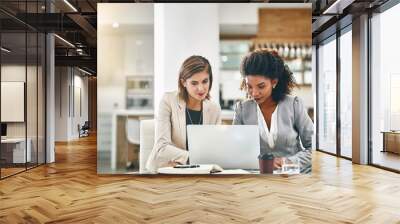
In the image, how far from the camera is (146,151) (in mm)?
6238

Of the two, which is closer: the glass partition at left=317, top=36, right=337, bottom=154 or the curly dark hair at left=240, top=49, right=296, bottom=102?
the curly dark hair at left=240, top=49, right=296, bottom=102

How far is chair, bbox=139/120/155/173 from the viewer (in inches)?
245

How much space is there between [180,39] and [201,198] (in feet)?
8.38

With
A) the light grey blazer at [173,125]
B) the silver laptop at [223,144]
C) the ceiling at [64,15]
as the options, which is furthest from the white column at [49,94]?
the silver laptop at [223,144]

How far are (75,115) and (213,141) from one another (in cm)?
1184

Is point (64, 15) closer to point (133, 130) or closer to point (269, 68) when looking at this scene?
point (133, 130)

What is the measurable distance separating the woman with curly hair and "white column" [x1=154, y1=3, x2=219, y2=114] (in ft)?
1.64

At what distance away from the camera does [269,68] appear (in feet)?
20.5

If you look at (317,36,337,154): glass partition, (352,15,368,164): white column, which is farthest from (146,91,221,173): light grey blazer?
(317,36,337,154): glass partition

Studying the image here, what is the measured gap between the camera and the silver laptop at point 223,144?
6188 millimetres

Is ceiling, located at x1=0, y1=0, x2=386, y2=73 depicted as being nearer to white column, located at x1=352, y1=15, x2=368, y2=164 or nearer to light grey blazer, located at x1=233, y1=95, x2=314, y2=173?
white column, located at x1=352, y1=15, x2=368, y2=164

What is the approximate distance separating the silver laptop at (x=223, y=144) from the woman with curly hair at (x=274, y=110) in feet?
0.53

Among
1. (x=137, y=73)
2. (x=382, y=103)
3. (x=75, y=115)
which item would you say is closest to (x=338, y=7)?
(x=382, y=103)

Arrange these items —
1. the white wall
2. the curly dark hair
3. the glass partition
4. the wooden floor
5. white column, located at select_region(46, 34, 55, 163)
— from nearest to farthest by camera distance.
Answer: the wooden floor
the white wall
the curly dark hair
white column, located at select_region(46, 34, 55, 163)
the glass partition
